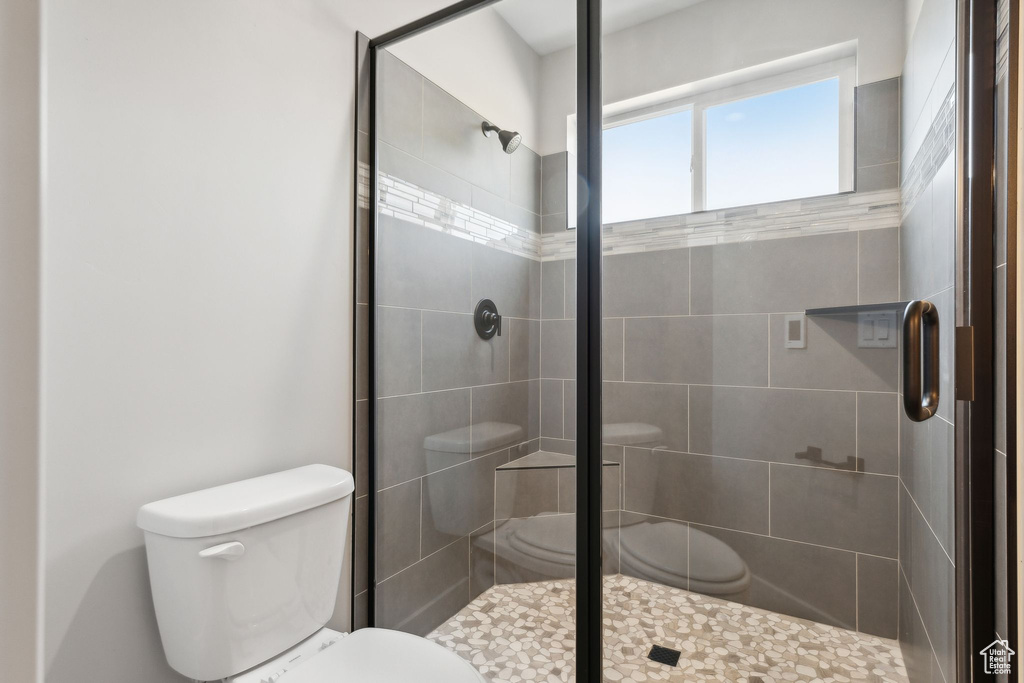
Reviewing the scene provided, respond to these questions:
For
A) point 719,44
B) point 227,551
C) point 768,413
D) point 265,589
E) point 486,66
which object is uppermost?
point 486,66

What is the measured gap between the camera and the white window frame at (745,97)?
929 mm

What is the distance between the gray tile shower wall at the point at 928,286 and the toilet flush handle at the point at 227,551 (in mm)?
1217

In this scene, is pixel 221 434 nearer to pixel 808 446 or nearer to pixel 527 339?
pixel 527 339

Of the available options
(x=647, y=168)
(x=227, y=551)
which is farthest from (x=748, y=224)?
(x=227, y=551)

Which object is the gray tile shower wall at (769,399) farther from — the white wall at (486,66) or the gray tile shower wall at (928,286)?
the white wall at (486,66)

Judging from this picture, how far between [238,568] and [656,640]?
0.88 m

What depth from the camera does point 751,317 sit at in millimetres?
1025

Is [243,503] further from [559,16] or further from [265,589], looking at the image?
[559,16]

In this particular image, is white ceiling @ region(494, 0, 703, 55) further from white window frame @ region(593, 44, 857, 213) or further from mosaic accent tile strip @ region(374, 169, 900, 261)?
mosaic accent tile strip @ region(374, 169, 900, 261)

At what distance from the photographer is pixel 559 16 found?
1.24 m

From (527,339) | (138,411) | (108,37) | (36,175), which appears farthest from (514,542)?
(108,37)

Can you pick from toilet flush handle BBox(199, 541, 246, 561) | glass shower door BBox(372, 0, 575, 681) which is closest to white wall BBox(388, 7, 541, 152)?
glass shower door BBox(372, 0, 575, 681)

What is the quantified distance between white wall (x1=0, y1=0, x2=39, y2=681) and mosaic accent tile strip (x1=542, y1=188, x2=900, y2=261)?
3.44 feet

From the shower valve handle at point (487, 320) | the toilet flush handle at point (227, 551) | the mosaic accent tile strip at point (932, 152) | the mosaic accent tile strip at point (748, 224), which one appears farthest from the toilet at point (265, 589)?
the mosaic accent tile strip at point (932, 152)
